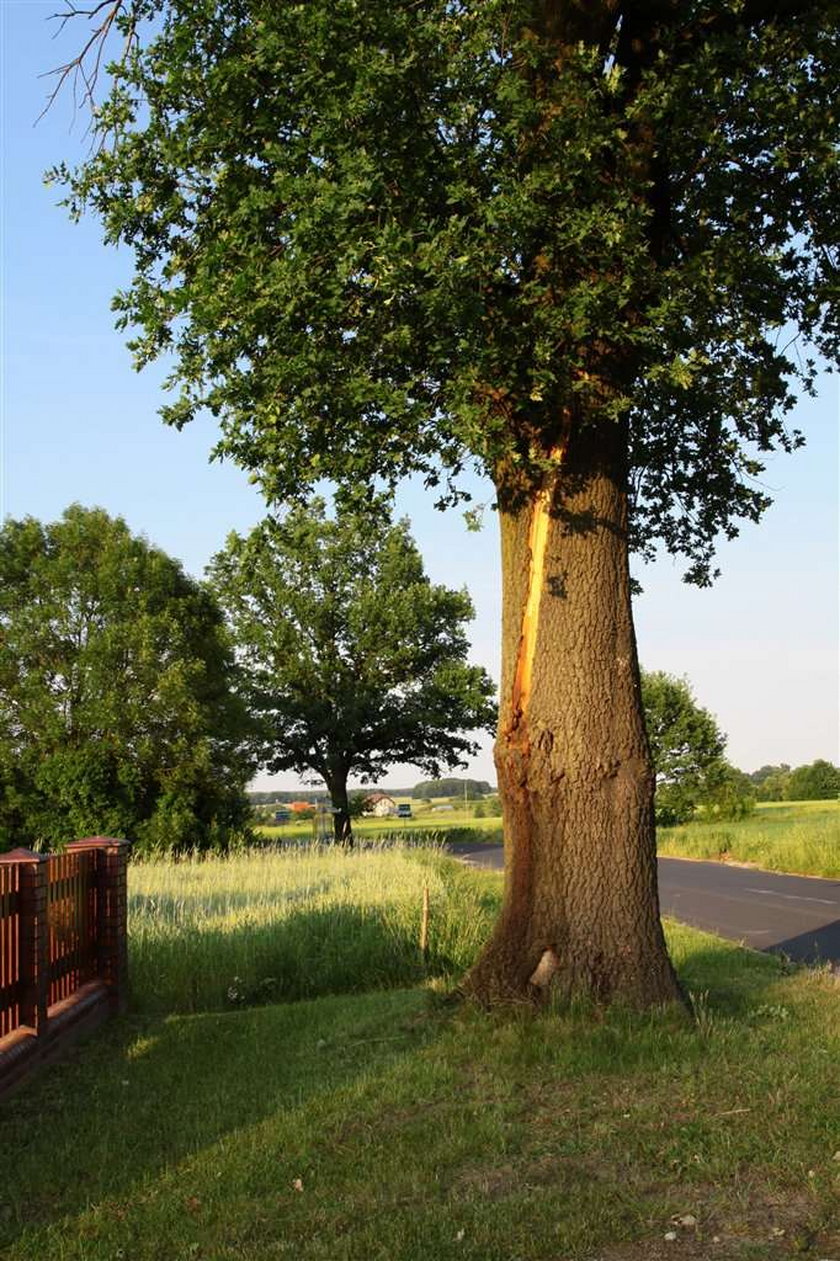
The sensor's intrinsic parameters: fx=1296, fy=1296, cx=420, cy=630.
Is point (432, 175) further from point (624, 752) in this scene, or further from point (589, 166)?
point (624, 752)

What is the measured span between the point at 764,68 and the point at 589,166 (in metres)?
1.83

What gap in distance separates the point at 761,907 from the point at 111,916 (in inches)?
490

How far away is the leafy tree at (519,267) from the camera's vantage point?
8734 mm

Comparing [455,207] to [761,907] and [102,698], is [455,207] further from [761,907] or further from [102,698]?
[102,698]

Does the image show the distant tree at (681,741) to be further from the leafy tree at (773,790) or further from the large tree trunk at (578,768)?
the large tree trunk at (578,768)

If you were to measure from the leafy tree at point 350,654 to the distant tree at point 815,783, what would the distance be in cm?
5300

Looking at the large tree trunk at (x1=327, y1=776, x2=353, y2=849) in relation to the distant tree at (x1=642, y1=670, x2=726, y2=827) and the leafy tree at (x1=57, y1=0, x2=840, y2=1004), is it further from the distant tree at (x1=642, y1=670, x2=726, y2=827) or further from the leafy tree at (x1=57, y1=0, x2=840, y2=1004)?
the leafy tree at (x1=57, y1=0, x2=840, y2=1004)

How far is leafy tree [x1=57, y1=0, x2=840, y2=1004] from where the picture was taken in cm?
873

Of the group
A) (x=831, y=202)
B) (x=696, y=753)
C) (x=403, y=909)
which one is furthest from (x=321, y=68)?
(x=696, y=753)

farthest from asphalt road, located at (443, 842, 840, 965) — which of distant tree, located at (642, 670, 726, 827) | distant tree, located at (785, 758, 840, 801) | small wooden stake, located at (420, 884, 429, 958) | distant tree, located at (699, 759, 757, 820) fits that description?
distant tree, located at (785, 758, 840, 801)

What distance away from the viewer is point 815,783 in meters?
101

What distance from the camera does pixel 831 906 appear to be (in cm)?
2098

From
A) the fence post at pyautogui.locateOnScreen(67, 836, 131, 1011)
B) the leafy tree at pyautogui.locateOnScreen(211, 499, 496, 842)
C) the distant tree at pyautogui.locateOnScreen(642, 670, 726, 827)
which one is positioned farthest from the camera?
the distant tree at pyautogui.locateOnScreen(642, 670, 726, 827)

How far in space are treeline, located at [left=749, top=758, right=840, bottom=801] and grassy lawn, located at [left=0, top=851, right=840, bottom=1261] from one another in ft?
299
